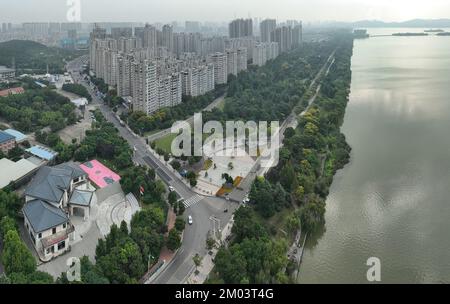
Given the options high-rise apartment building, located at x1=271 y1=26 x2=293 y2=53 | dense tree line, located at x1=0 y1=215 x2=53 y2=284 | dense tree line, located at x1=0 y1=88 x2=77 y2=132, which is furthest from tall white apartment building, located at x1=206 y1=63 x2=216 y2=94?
high-rise apartment building, located at x1=271 y1=26 x2=293 y2=53

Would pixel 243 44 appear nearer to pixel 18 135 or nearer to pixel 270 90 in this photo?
pixel 270 90

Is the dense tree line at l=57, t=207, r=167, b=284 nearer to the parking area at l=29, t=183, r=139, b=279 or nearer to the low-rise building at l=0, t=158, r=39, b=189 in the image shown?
Answer: the parking area at l=29, t=183, r=139, b=279

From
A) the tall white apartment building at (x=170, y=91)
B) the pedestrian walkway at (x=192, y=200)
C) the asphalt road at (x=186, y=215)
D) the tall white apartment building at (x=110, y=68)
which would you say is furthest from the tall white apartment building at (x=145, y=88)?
the pedestrian walkway at (x=192, y=200)

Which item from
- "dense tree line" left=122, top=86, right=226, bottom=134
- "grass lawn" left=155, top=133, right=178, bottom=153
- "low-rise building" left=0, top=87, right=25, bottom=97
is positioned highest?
"low-rise building" left=0, top=87, right=25, bottom=97

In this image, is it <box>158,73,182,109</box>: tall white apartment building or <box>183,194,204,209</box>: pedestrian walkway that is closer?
<box>183,194,204,209</box>: pedestrian walkway

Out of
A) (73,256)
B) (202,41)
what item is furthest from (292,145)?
(202,41)
